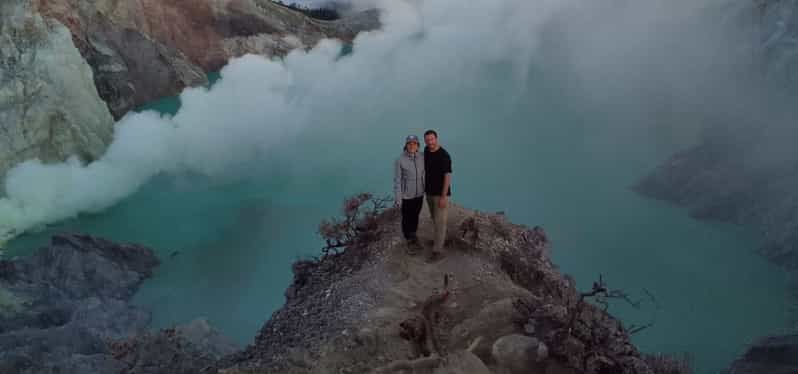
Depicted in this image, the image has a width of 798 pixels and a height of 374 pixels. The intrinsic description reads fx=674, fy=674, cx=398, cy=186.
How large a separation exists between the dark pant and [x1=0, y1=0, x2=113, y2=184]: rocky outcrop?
11830mm

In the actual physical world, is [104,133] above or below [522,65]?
below

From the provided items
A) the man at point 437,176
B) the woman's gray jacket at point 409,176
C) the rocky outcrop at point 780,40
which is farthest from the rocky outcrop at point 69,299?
the rocky outcrop at point 780,40

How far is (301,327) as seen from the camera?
538 centimetres

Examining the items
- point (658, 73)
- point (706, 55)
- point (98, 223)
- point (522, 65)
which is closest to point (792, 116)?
point (706, 55)

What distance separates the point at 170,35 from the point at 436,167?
907 inches

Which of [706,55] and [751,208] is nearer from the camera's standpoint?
[751,208]

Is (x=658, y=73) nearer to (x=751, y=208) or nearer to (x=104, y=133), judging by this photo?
(x=751, y=208)

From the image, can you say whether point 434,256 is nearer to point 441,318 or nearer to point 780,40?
point 441,318

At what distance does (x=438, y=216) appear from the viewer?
575 centimetres

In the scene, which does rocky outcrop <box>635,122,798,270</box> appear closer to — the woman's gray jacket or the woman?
the woman

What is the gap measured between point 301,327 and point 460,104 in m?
14.1

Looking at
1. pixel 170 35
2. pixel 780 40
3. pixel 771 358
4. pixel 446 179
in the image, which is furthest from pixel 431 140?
pixel 170 35

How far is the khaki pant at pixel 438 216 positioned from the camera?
5.68 m

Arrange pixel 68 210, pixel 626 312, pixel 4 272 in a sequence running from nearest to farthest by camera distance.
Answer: pixel 626 312 < pixel 4 272 < pixel 68 210
